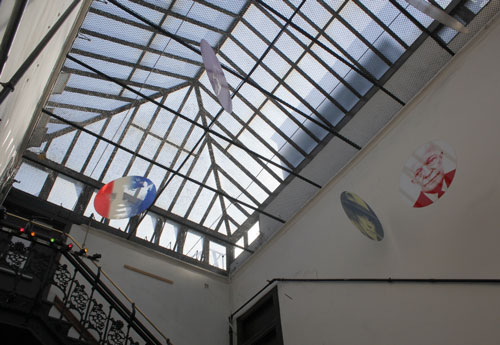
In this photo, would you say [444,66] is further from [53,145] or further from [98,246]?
[53,145]

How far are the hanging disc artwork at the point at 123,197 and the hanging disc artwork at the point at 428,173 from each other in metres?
3.87

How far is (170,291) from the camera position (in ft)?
29.3

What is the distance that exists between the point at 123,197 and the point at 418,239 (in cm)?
428

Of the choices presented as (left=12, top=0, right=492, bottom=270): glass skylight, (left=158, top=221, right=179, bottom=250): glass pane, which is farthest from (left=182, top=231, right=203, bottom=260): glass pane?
(left=158, top=221, right=179, bottom=250): glass pane

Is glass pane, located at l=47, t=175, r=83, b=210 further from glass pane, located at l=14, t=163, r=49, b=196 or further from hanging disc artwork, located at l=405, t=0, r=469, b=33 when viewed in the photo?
hanging disc artwork, located at l=405, t=0, r=469, b=33

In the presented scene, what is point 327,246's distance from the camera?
773 cm

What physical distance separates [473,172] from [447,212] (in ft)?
2.06

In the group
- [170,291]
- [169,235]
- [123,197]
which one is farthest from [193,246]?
[123,197]

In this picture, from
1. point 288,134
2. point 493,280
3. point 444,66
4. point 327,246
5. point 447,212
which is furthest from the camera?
point 288,134

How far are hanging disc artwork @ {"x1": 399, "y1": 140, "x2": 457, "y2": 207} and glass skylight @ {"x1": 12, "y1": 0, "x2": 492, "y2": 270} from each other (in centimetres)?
184

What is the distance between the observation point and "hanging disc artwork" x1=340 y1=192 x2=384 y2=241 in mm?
6047

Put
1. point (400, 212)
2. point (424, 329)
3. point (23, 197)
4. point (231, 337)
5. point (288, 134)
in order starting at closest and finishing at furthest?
point (424, 329) → point (400, 212) → point (23, 197) → point (231, 337) → point (288, 134)

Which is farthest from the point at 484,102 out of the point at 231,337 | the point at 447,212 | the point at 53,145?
the point at 53,145

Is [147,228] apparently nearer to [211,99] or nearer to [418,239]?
[211,99]
